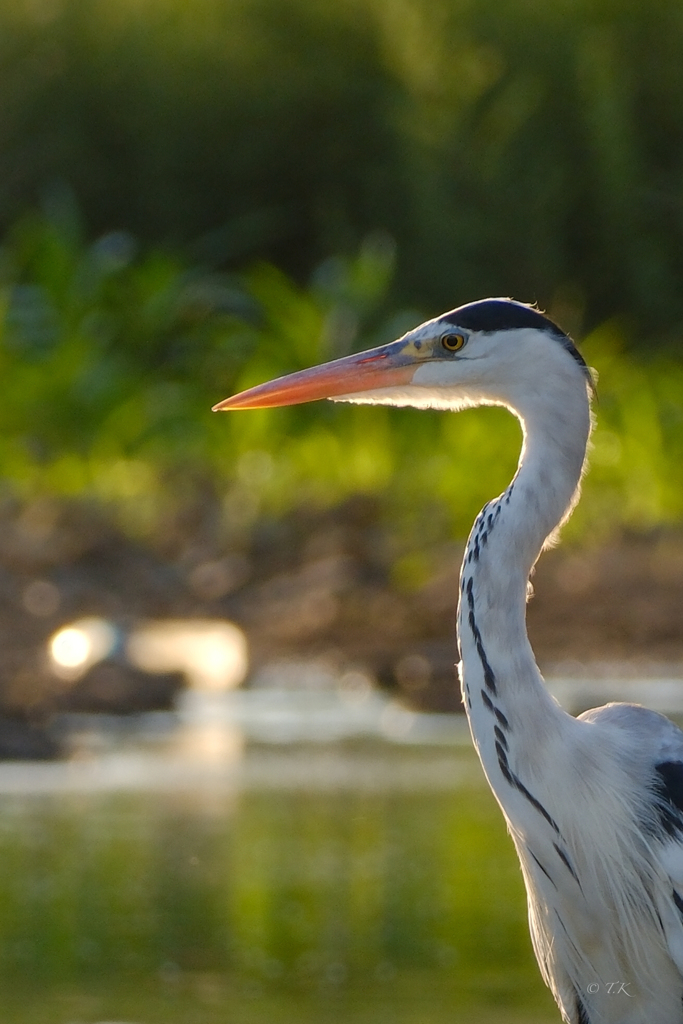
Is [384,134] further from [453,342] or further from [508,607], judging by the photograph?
[508,607]

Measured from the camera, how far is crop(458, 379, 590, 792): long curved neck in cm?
477

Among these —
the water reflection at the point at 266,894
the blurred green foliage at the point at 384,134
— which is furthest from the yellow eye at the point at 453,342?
the blurred green foliage at the point at 384,134

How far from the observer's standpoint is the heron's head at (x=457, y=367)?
16.5 feet

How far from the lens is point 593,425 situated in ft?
16.7

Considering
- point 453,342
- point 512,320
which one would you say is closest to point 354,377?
point 453,342

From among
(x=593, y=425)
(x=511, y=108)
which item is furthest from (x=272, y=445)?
(x=593, y=425)

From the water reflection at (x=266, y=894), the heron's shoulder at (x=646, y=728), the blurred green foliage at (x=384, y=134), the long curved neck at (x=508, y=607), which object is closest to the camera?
the long curved neck at (x=508, y=607)

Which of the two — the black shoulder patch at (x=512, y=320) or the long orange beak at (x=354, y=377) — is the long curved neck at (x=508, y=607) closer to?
the black shoulder patch at (x=512, y=320)

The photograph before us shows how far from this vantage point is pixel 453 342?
5.18 m

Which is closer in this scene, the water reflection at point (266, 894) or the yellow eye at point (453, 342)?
the yellow eye at point (453, 342)

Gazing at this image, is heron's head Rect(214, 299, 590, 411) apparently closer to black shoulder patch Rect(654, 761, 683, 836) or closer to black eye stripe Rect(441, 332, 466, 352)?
black eye stripe Rect(441, 332, 466, 352)

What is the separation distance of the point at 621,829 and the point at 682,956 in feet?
1.03

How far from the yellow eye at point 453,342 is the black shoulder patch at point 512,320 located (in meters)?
0.03

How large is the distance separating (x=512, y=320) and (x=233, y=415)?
1247cm
